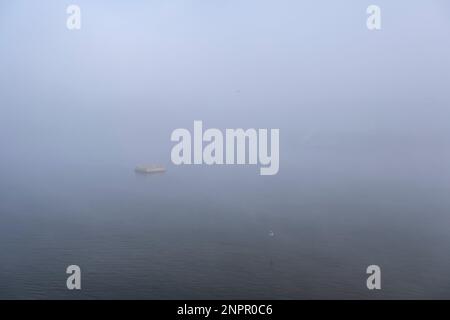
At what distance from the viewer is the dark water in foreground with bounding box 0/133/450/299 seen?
4.99ft

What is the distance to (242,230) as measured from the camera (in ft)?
5.09

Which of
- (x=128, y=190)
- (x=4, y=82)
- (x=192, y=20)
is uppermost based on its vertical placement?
(x=192, y=20)

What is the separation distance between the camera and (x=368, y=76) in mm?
1516

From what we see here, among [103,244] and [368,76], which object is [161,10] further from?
[103,244]

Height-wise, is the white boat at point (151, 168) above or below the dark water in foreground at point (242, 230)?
above

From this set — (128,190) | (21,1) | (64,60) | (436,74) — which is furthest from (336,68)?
(21,1)

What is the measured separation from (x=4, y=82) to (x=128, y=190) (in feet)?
2.46

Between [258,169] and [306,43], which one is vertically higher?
[306,43]

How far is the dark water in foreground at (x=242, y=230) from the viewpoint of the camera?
4.99 ft

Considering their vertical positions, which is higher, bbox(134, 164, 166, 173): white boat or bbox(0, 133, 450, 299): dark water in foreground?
bbox(134, 164, 166, 173): white boat

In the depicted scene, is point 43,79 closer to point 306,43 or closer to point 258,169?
point 258,169

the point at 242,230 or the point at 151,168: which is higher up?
the point at 151,168

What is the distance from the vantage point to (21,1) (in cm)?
151

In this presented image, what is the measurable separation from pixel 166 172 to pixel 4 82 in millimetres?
847
